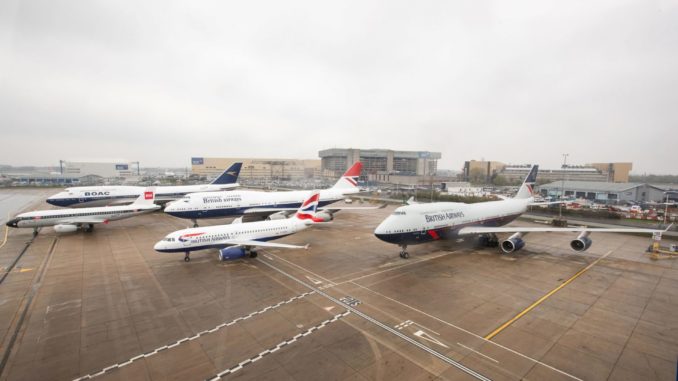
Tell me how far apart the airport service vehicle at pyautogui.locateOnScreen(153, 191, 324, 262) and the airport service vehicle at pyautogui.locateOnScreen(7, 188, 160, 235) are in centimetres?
1990

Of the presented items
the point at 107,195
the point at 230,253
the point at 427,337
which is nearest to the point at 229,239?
the point at 230,253

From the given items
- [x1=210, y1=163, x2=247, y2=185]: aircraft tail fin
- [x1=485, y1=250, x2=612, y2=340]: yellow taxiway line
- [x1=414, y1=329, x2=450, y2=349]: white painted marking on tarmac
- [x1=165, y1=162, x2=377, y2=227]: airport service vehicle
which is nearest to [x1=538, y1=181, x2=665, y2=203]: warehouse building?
[x1=485, y1=250, x2=612, y2=340]: yellow taxiway line

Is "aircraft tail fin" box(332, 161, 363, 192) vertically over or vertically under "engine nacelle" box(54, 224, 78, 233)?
over

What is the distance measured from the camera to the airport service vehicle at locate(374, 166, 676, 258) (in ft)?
80.1

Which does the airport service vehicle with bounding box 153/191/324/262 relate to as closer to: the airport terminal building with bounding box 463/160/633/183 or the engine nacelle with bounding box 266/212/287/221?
the engine nacelle with bounding box 266/212/287/221

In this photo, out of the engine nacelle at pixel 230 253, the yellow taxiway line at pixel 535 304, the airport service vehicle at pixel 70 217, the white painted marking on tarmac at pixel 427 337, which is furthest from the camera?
the airport service vehicle at pixel 70 217

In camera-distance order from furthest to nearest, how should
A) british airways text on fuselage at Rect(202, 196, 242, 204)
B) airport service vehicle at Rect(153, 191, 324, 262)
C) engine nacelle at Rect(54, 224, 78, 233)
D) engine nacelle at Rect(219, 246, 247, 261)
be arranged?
british airways text on fuselage at Rect(202, 196, 242, 204) → engine nacelle at Rect(54, 224, 78, 233) → engine nacelle at Rect(219, 246, 247, 261) → airport service vehicle at Rect(153, 191, 324, 262)

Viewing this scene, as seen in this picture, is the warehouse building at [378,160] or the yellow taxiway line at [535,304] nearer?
the yellow taxiway line at [535,304]

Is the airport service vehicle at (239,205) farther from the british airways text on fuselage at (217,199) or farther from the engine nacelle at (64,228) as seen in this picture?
the engine nacelle at (64,228)

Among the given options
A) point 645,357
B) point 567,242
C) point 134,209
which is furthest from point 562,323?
point 134,209

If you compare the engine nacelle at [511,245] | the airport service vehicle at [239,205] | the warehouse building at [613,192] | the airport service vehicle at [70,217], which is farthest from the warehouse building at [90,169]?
the warehouse building at [613,192]

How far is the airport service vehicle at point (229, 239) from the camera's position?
78.2 feet

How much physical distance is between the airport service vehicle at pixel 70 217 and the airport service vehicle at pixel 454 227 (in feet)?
119

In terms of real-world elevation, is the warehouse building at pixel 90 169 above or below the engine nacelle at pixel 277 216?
above
